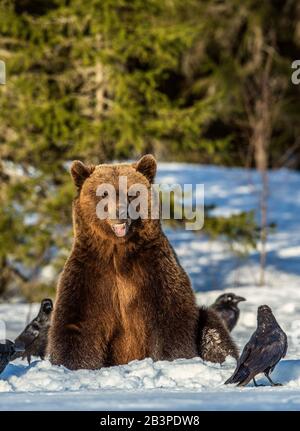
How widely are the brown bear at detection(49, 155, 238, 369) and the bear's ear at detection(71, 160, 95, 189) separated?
16 centimetres

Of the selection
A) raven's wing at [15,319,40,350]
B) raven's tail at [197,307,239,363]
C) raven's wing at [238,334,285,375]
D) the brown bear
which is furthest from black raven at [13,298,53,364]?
raven's wing at [238,334,285,375]

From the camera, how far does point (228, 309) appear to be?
1082 cm

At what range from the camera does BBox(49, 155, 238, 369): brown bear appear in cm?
700

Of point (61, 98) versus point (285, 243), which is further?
point (285, 243)

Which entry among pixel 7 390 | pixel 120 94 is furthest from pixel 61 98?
pixel 7 390

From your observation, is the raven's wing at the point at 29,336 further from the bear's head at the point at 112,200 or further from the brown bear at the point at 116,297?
the bear's head at the point at 112,200

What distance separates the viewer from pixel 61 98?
664 inches

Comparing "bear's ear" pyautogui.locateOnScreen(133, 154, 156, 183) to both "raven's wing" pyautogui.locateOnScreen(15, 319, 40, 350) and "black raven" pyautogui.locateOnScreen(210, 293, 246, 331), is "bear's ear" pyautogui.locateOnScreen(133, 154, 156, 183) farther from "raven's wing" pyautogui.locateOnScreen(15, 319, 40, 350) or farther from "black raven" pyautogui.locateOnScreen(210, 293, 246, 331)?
"black raven" pyautogui.locateOnScreen(210, 293, 246, 331)

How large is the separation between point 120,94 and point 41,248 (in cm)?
280

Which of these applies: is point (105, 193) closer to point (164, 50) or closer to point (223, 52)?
point (164, 50)

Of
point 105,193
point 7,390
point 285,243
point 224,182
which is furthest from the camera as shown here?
point 224,182

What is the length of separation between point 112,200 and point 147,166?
19.7 inches
